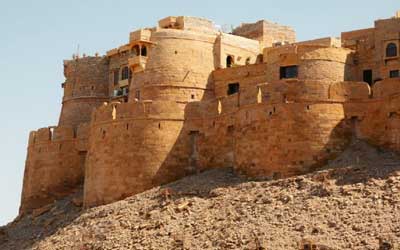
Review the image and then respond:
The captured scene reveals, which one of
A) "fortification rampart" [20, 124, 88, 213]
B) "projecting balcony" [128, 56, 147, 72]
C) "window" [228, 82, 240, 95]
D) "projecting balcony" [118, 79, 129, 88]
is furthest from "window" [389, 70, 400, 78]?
"fortification rampart" [20, 124, 88, 213]

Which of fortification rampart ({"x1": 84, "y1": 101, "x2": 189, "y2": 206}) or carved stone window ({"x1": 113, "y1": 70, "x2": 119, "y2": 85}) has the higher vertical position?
carved stone window ({"x1": 113, "y1": 70, "x2": 119, "y2": 85})

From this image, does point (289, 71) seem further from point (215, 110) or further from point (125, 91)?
point (125, 91)

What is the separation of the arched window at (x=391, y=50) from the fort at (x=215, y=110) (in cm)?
5

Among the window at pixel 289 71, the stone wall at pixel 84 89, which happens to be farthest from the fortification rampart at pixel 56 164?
the window at pixel 289 71

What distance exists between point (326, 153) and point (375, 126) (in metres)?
2.13

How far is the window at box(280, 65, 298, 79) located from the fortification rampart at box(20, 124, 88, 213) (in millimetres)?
11162

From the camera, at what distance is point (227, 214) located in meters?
28.1

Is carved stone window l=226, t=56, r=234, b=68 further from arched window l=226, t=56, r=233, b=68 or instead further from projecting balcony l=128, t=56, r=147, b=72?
projecting balcony l=128, t=56, r=147, b=72

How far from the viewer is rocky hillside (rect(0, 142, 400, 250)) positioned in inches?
1003

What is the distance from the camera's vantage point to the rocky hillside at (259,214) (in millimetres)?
25469

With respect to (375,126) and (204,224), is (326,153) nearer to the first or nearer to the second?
(375,126)

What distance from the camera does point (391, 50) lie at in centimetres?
3634

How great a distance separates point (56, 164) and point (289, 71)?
44.3 ft

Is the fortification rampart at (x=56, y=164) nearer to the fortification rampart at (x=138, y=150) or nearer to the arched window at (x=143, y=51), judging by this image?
the arched window at (x=143, y=51)
